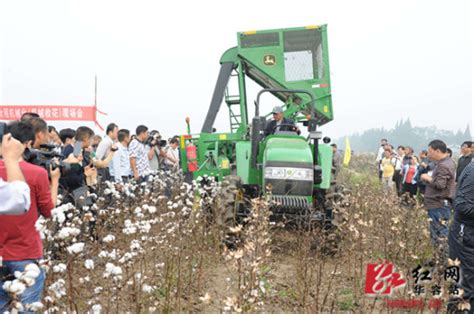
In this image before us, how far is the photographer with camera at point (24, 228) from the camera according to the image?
95.1 inches

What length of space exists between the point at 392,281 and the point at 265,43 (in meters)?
6.30

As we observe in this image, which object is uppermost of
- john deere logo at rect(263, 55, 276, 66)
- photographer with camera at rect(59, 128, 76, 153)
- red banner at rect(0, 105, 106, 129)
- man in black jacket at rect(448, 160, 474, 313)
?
red banner at rect(0, 105, 106, 129)

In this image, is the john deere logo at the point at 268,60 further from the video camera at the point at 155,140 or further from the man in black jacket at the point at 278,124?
the video camera at the point at 155,140

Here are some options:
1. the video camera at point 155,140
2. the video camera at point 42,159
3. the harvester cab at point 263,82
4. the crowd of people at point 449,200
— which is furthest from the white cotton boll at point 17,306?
the video camera at point 155,140

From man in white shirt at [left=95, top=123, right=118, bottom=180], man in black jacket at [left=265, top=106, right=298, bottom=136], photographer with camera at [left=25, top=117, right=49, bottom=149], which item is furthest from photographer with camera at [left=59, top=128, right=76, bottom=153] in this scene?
man in black jacket at [left=265, top=106, right=298, bottom=136]

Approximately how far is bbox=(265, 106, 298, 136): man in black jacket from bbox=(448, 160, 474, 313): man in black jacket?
119 inches

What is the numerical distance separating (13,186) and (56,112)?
51.5 feet

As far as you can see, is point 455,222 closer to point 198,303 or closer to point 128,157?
point 198,303

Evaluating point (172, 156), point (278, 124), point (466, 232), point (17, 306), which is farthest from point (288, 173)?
point (172, 156)

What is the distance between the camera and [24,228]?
249 centimetres

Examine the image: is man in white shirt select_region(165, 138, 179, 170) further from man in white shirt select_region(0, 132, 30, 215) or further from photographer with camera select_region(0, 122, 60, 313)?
man in white shirt select_region(0, 132, 30, 215)

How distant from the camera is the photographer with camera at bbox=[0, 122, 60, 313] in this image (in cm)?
242

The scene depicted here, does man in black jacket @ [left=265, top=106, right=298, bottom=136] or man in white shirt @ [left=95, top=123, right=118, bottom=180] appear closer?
man in black jacket @ [left=265, top=106, right=298, bottom=136]

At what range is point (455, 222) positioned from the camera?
3492 millimetres
